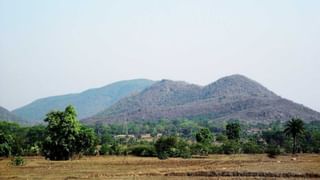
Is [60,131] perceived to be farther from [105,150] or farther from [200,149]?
[200,149]

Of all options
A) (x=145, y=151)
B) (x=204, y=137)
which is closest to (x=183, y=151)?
(x=145, y=151)

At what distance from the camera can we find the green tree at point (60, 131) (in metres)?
78.5

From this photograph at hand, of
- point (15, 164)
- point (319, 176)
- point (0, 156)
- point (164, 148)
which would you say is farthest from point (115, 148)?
point (319, 176)

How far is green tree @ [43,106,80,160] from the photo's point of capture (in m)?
78.5

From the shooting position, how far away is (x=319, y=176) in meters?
43.2

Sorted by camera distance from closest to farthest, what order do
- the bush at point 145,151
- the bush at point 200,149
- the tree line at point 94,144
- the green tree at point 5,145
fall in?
1. the tree line at point 94,144
2. the green tree at point 5,145
3. the bush at point 145,151
4. the bush at point 200,149

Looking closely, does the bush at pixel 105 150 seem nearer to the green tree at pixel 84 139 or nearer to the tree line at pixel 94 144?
the tree line at pixel 94 144

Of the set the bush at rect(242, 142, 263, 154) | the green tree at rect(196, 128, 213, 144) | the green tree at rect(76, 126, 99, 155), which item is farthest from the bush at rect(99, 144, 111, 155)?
the bush at rect(242, 142, 263, 154)

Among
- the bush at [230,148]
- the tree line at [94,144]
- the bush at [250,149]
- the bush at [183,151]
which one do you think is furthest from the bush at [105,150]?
the bush at [250,149]

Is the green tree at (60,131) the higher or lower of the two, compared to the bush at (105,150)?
higher

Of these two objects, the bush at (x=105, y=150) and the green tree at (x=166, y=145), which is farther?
the bush at (x=105, y=150)

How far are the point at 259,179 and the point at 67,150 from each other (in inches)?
1799

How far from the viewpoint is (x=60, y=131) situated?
78.6 metres

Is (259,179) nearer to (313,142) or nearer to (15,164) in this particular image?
(15,164)
